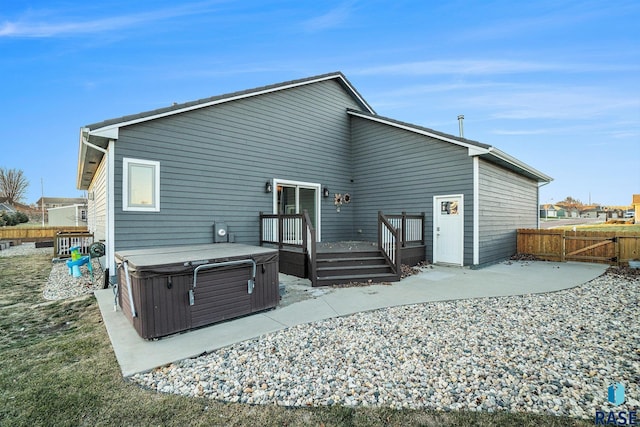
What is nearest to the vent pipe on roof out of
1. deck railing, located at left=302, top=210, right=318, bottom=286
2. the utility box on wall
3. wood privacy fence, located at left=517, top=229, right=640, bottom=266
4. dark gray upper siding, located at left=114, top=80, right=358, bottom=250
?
wood privacy fence, located at left=517, top=229, right=640, bottom=266

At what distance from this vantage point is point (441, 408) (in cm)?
221

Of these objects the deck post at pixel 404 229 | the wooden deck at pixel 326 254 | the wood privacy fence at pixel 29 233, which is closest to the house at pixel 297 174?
the wooden deck at pixel 326 254

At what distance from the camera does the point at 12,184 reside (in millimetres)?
37375

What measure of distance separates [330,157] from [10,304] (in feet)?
28.5

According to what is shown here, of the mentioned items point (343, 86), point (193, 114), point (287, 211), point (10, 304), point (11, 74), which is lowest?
point (10, 304)

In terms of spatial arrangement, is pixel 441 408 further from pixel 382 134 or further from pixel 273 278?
pixel 382 134

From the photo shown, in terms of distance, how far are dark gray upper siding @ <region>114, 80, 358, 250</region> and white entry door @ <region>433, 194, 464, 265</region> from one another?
10.4ft

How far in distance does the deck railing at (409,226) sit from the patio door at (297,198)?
2640 millimetres

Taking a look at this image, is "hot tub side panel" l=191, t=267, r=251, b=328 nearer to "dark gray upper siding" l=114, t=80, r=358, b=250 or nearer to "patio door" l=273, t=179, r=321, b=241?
"dark gray upper siding" l=114, t=80, r=358, b=250

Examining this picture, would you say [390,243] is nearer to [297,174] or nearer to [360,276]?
[360,276]

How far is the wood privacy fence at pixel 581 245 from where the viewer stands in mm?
8320

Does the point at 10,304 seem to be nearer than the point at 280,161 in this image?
Yes

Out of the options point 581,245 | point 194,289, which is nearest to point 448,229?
point 581,245

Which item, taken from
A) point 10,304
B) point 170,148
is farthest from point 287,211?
point 10,304
